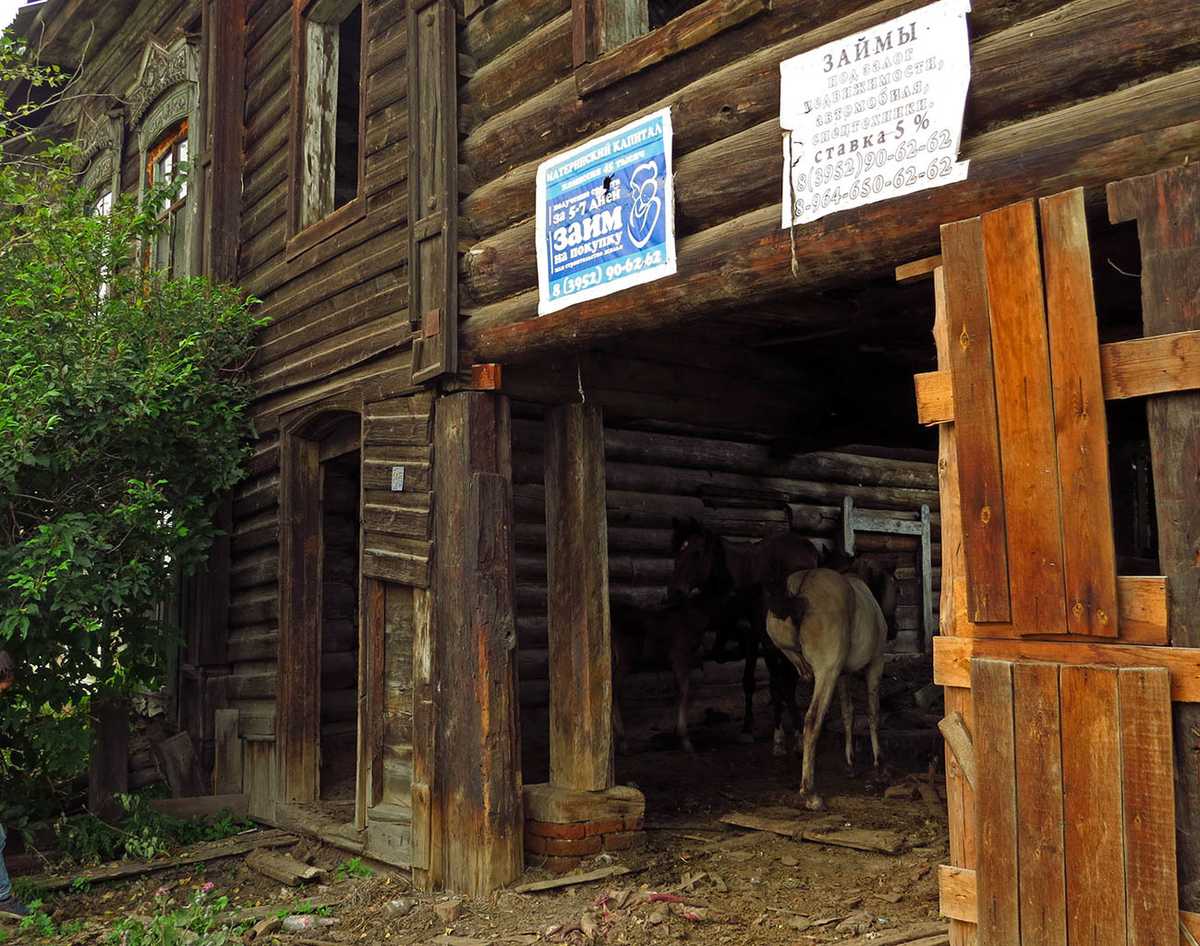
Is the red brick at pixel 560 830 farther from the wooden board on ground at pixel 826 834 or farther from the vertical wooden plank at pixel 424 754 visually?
the wooden board on ground at pixel 826 834

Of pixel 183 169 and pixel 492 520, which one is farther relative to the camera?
pixel 183 169

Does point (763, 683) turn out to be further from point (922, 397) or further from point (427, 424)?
point (922, 397)

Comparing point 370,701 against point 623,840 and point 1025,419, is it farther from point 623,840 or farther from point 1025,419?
point 1025,419

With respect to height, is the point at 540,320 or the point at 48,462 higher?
the point at 540,320

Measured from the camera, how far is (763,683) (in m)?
11.7

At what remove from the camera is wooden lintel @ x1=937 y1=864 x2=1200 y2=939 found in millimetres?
3969

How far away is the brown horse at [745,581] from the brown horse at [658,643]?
0.23 meters

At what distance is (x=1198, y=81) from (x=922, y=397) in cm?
144

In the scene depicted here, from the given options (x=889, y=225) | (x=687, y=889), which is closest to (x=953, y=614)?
(x=889, y=225)

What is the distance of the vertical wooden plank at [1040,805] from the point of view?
366cm

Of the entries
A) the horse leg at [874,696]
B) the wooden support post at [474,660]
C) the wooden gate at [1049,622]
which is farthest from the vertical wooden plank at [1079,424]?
the horse leg at [874,696]

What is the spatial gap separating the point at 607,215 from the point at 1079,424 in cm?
298

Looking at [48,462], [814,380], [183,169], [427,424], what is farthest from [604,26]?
[183,169]

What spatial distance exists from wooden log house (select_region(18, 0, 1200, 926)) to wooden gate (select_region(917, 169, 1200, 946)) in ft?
0.04
